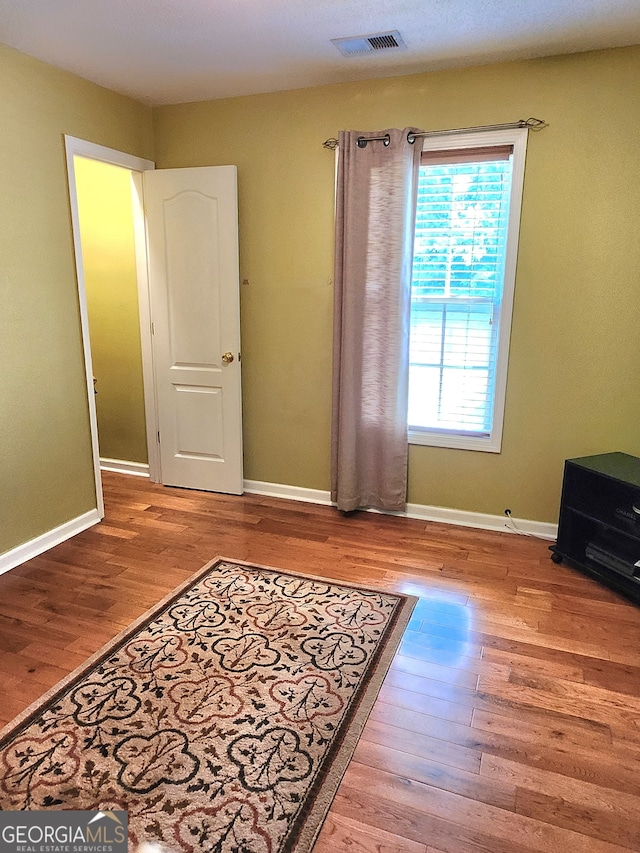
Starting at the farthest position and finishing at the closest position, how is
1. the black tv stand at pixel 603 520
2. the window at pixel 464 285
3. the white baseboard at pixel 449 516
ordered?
the white baseboard at pixel 449 516
the window at pixel 464 285
the black tv stand at pixel 603 520

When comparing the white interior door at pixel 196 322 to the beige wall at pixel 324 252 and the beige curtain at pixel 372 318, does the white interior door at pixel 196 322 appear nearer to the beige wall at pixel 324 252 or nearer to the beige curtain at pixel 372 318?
the beige wall at pixel 324 252

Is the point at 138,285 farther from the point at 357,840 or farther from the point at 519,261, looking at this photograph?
the point at 357,840

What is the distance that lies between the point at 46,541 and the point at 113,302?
75.7 inches

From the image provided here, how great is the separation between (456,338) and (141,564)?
2248 mm

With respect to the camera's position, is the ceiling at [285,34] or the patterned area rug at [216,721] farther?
the ceiling at [285,34]

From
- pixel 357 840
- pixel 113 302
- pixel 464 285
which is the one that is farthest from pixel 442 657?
pixel 113 302

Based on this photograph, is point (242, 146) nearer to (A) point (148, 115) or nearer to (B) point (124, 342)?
(A) point (148, 115)

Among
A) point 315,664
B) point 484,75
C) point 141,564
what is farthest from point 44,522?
point 484,75

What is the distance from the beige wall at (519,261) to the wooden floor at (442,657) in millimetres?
455

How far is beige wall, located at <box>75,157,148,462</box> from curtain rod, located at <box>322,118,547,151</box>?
1.58 metres

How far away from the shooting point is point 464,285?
3.30 m

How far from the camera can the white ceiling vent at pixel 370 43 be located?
2689mm

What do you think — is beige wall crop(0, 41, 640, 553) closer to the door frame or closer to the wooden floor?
the door frame

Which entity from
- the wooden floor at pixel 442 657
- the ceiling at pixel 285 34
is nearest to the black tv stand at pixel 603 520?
the wooden floor at pixel 442 657
